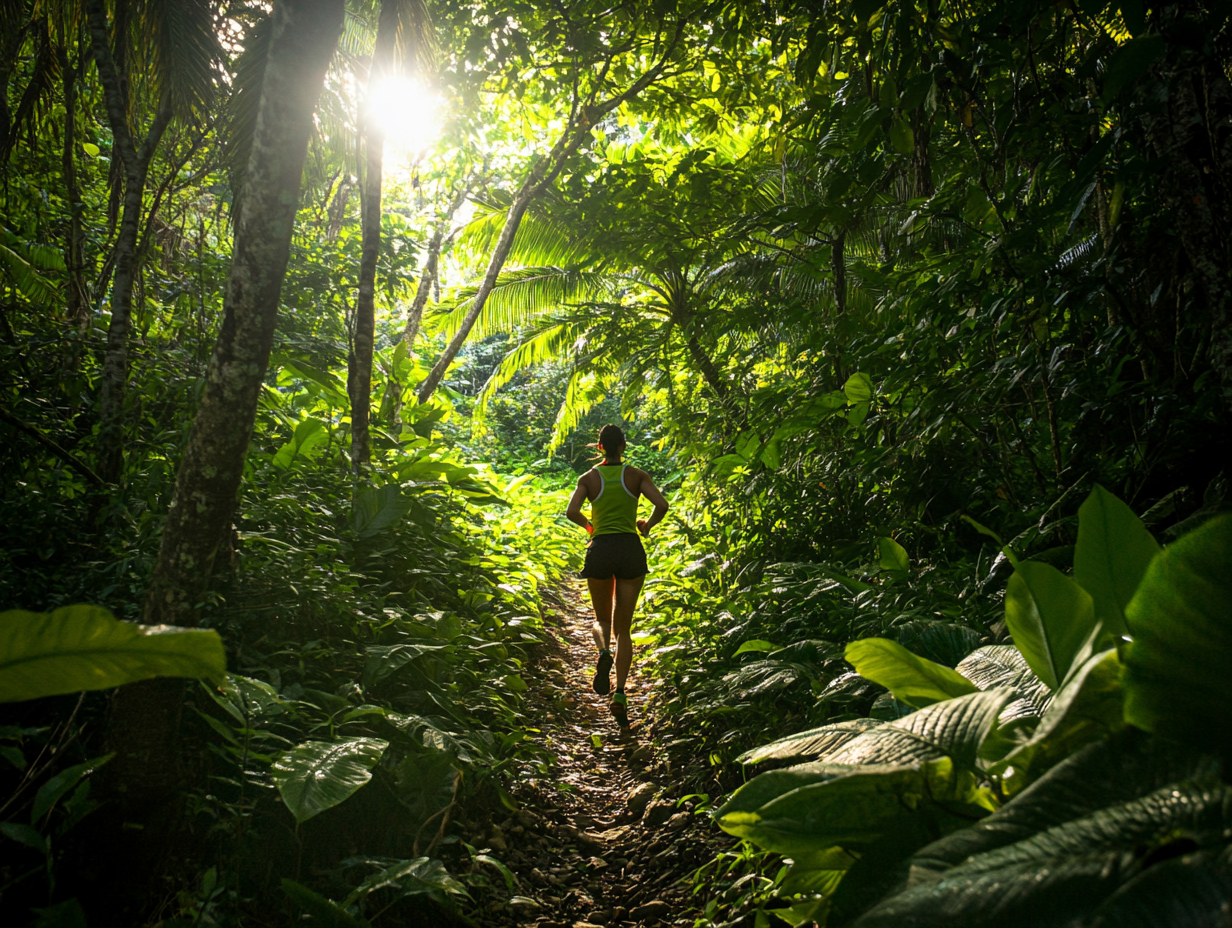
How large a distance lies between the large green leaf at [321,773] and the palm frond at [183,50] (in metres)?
4.42

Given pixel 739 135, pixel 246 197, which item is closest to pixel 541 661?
pixel 246 197

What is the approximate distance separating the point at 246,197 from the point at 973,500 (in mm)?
3189

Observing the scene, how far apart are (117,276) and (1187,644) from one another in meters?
3.76

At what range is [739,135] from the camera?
8406mm

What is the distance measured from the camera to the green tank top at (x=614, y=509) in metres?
4.42

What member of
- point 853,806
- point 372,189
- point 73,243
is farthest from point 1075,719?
point 372,189

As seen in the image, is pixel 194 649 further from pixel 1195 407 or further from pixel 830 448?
pixel 830 448

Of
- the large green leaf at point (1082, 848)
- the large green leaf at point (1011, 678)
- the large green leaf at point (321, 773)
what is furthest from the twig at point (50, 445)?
the large green leaf at point (1011, 678)

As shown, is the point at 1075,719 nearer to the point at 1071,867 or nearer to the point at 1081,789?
the point at 1081,789

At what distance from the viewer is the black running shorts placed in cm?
428

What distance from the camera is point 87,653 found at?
0.89m

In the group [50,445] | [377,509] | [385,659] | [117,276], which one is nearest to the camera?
[50,445]

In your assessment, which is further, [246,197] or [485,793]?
[485,793]

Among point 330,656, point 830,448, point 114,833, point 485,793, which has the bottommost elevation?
point 485,793
